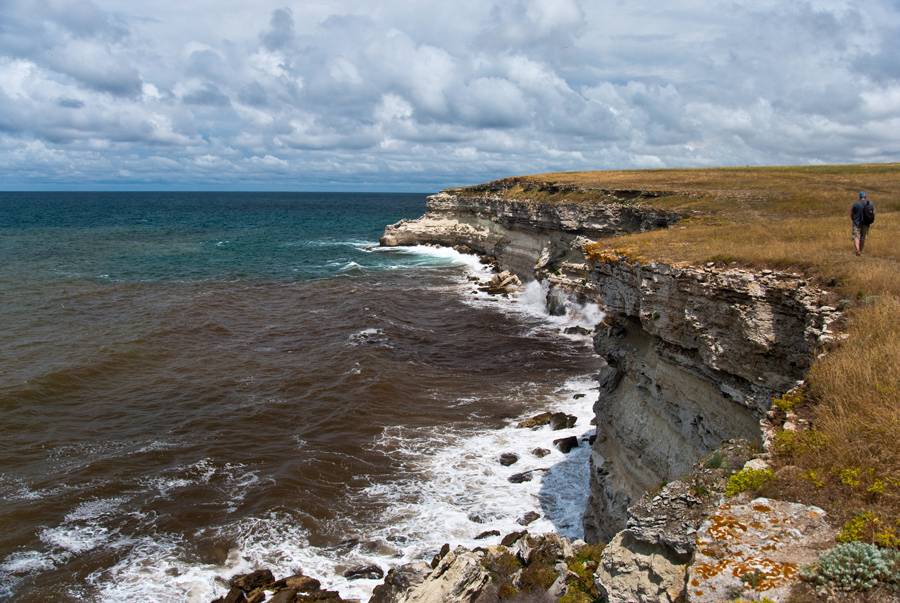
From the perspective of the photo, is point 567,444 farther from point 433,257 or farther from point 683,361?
point 433,257

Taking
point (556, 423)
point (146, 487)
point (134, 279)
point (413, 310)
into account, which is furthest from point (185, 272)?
point (556, 423)

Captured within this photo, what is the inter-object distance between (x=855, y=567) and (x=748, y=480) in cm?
193

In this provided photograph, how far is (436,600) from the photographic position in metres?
11.0

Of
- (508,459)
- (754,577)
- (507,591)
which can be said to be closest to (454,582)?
(507,591)

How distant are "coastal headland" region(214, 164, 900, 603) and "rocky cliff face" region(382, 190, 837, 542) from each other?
0.04 metres

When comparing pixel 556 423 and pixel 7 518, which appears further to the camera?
pixel 556 423

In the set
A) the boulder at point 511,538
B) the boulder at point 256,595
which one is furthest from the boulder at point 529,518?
the boulder at point 256,595

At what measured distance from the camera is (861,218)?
12.9 m

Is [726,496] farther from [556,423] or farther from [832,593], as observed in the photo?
[556,423]

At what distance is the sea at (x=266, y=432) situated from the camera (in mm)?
15484

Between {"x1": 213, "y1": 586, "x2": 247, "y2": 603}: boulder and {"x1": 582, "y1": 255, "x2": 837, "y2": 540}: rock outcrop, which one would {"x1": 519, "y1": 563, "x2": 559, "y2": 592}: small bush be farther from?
{"x1": 213, "y1": 586, "x2": 247, "y2": 603}: boulder

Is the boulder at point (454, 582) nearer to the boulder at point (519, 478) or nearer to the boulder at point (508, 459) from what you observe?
the boulder at point (519, 478)

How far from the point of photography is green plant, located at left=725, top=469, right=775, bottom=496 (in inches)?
280

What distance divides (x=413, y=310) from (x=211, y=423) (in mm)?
21289
